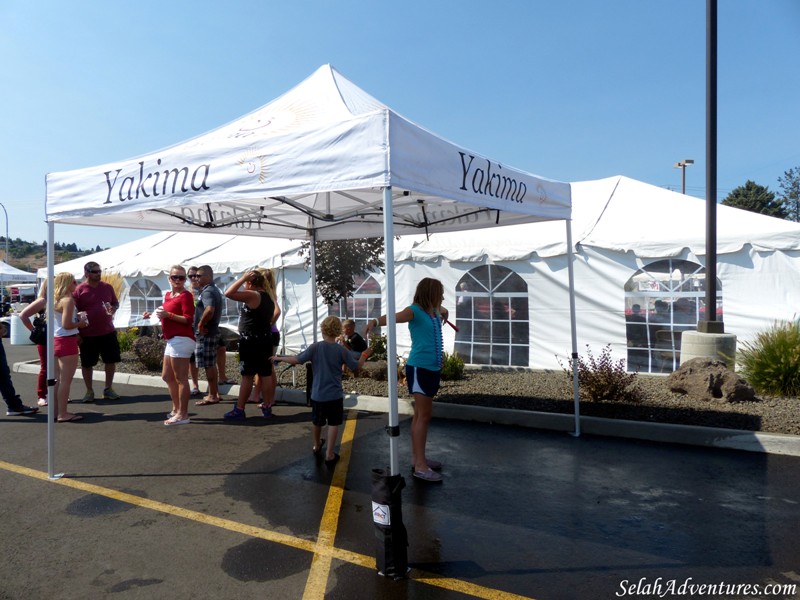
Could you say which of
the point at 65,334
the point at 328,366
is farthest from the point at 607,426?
the point at 65,334

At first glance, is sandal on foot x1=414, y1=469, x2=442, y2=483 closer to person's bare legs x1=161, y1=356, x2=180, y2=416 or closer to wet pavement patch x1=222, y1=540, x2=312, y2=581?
wet pavement patch x1=222, y1=540, x2=312, y2=581

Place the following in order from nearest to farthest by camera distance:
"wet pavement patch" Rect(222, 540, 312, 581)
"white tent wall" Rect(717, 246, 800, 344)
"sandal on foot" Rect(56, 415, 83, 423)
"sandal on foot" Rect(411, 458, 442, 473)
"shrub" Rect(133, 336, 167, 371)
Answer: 1. "wet pavement patch" Rect(222, 540, 312, 581)
2. "sandal on foot" Rect(411, 458, 442, 473)
3. "sandal on foot" Rect(56, 415, 83, 423)
4. "white tent wall" Rect(717, 246, 800, 344)
5. "shrub" Rect(133, 336, 167, 371)

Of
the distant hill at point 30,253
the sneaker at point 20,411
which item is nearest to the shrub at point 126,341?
the sneaker at point 20,411

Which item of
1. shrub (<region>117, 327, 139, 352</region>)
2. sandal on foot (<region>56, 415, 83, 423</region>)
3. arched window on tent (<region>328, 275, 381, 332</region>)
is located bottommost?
sandal on foot (<region>56, 415, 83, 423</region>)

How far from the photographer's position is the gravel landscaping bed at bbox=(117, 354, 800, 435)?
20.5 feet

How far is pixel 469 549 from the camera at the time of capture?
11.9 feet

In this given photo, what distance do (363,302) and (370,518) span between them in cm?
925

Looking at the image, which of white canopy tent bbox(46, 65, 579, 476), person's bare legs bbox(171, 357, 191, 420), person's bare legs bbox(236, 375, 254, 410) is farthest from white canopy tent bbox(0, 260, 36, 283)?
white canopy tent bbox(46, 65, 579, 476)

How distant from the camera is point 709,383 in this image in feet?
23.6

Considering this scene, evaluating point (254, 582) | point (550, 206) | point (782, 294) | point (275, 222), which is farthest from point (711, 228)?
point (254, 582)

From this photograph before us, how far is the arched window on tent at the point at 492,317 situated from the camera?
441 inches

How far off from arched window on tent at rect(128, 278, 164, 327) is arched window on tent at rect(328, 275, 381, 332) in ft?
20.9

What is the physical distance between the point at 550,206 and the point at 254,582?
4.49 m

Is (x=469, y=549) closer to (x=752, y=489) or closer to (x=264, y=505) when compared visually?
(x=264, y=505)
